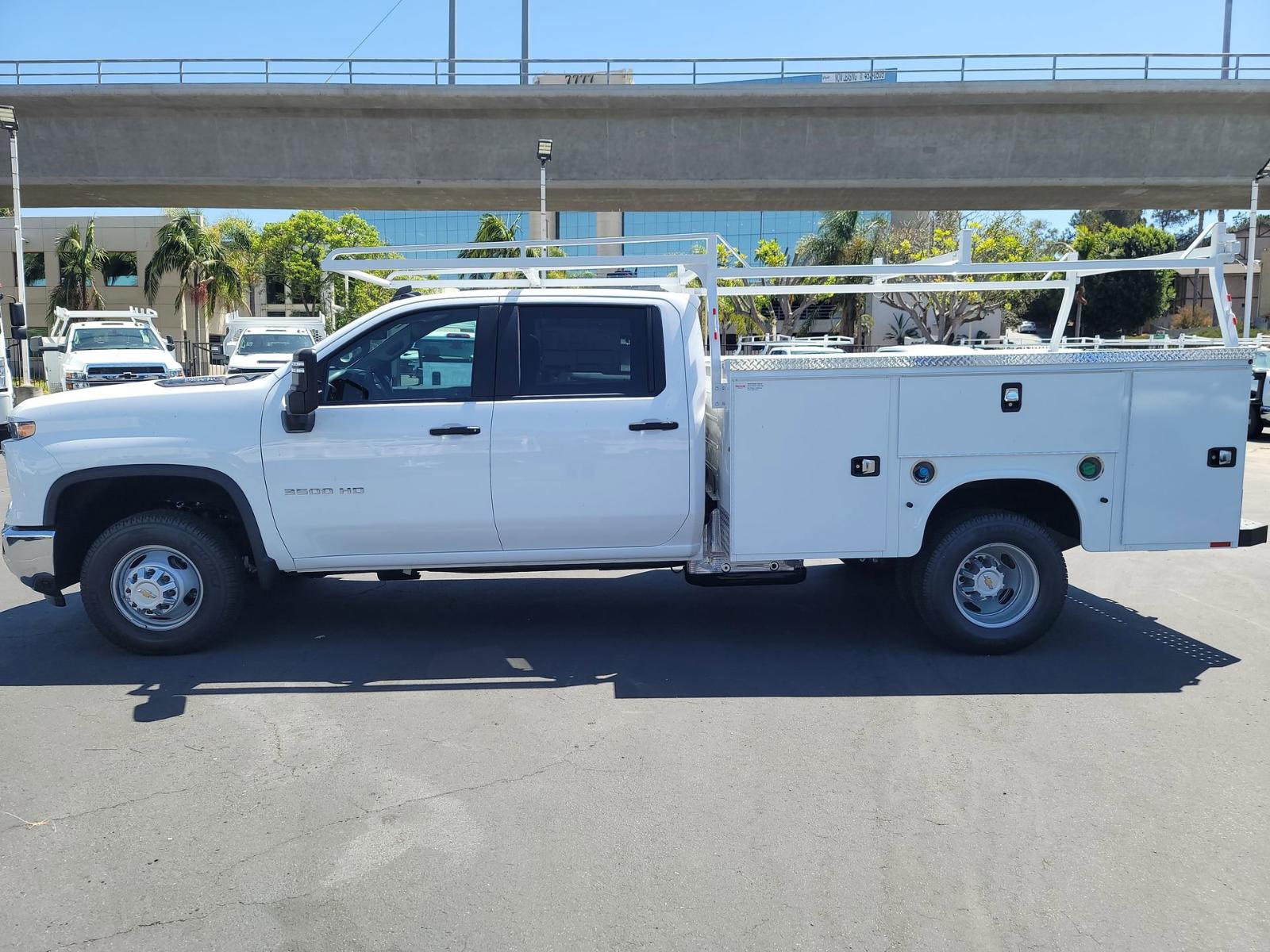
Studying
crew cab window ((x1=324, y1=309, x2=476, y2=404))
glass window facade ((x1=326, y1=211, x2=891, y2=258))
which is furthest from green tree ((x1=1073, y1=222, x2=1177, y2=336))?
crew cab window ((x1=324, y1=309, x2=476, y2=404))

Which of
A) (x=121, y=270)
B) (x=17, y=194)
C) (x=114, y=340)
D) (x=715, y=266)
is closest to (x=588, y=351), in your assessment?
(x=715, y=266)

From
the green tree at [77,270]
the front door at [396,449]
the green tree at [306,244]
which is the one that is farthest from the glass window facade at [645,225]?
the front door at [396,449]

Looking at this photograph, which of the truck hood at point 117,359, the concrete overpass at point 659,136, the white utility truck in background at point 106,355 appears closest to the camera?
the white utility truck in background at point 106,355

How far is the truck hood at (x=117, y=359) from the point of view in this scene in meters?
21.4

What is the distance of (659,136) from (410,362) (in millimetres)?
23248

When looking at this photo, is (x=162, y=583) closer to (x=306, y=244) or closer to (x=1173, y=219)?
(x=306, y=244)

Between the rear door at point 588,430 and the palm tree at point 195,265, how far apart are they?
4530 cm

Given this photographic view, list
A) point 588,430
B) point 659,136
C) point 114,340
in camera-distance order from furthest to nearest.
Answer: point 659,136, point 114,340, point 588,430

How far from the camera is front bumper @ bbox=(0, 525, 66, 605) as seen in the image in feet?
19.6

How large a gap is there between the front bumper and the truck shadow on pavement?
51cm

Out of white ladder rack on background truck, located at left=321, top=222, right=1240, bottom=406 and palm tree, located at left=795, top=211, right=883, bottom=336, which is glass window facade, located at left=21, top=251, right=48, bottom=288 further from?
white ladder rack on background truck, located at left=321, top=222, right=1240, bottom=406

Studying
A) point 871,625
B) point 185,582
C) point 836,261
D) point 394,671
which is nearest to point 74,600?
point 185,582

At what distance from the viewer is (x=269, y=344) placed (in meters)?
23.4

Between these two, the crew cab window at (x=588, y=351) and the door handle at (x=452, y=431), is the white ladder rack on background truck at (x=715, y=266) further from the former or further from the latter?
the door handle at (x=452, y=431)
